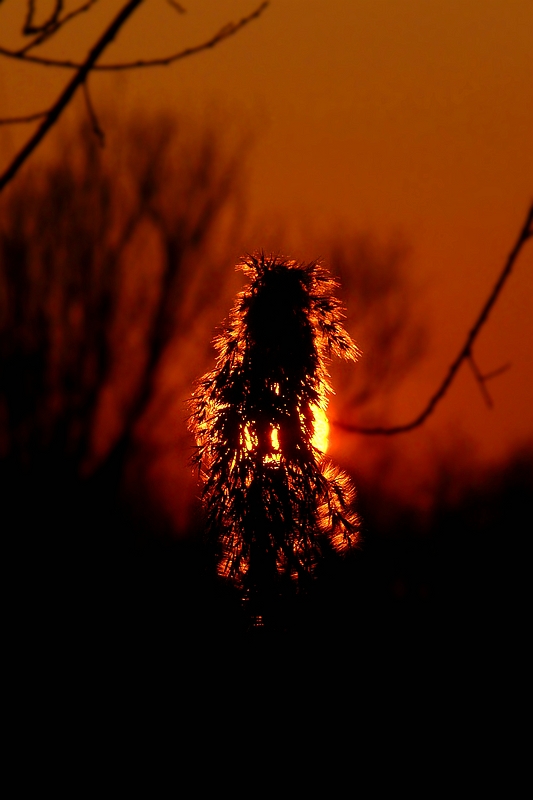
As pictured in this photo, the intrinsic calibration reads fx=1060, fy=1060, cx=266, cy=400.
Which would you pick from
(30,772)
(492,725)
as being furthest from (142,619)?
(492,725)

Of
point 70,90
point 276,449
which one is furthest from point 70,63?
point 276,449

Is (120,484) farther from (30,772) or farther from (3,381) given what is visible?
(30,772)

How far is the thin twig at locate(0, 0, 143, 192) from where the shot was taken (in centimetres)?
215

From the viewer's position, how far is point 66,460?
15586mm

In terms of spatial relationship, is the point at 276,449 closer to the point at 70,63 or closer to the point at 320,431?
the point at 320,431

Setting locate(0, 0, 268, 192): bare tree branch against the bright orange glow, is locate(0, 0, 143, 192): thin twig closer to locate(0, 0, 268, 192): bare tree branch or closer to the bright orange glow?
locate(0, 0, 268, 192): bare tree branch

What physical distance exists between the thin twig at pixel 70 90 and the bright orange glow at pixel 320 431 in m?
3.91

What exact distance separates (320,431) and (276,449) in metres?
0.28

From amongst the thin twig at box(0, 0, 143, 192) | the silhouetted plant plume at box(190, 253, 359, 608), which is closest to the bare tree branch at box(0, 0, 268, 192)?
the thin twig at box(0, 0, 143, 192)

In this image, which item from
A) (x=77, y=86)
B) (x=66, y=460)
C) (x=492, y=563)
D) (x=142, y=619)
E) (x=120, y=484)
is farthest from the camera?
(x=66, y=460)

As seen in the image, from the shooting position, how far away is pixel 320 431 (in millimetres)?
6215

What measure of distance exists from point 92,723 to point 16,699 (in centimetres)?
84

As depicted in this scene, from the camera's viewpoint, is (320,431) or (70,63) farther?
(320,431)

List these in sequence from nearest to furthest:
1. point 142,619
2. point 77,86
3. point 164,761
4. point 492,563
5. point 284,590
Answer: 1. point 77,86
2. point 284,590
3. point 164,761
4. point 142,619
5. point 492,563
